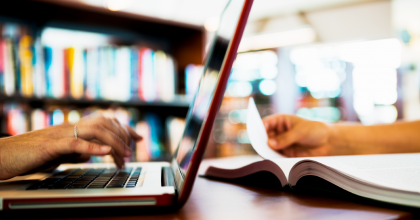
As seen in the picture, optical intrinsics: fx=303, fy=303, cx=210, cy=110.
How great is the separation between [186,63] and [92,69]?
620mm

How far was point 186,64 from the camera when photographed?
198cm

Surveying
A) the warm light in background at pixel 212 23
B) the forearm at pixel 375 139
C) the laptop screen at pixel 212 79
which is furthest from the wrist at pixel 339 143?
the warm light in background at pixel 212 23

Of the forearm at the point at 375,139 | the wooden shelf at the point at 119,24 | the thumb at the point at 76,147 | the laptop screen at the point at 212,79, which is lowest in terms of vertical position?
the forearm at the point at 375,139

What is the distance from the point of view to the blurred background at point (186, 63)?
149cm

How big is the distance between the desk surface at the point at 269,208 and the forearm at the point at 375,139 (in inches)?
14.4

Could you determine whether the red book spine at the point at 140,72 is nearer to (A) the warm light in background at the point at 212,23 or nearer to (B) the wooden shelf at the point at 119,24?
(B) the wooden shelf at the point at 119,24

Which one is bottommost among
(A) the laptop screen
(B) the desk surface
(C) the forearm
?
(B) the desk surface

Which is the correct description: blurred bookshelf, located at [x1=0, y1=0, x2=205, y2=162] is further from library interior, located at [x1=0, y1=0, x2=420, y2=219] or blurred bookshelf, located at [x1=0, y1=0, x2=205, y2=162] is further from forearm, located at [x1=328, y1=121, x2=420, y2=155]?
forearm, located at [x1=328, y1=121, x2=420, y2=155]

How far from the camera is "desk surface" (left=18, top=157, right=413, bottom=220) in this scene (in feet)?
1.11

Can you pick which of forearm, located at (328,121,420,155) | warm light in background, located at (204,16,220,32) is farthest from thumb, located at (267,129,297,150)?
warm light in background, located at (204,16,220,32)

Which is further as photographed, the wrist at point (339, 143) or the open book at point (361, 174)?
the wrist at point (339, 143)

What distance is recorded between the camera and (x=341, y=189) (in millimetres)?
414

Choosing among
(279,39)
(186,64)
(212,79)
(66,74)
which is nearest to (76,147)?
(212,79)

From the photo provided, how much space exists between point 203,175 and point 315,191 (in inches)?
10.6
